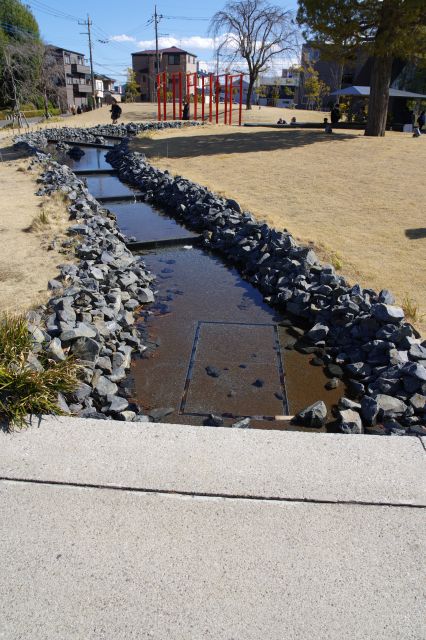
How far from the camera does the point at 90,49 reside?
56906 millimetres

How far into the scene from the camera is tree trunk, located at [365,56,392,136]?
1967cm

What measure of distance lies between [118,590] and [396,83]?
48.6m

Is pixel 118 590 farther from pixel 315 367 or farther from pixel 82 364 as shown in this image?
pixel 315 367

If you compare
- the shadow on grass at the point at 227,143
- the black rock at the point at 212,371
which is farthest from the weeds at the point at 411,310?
the shadow on grass at the point at 227,143

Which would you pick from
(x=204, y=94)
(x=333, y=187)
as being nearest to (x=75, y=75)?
(x=204, y=94)

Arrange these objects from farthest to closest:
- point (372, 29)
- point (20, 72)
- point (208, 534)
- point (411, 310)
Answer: point (20, 72), point (372, 29), point (411, 310), point (208, 534)

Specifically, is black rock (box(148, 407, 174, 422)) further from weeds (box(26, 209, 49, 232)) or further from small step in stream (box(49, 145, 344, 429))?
weeds (box(26, 209, 49, 232))

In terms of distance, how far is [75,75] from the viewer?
229 feet

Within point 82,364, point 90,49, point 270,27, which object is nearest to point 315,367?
point 82,364

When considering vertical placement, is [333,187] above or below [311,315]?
above

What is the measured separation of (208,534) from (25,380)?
5.30ft

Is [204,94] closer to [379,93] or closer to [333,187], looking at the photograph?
[379,93]

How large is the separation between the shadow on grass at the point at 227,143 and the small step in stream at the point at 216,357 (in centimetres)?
1216

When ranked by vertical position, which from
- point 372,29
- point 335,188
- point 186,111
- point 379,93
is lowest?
point 335,188
